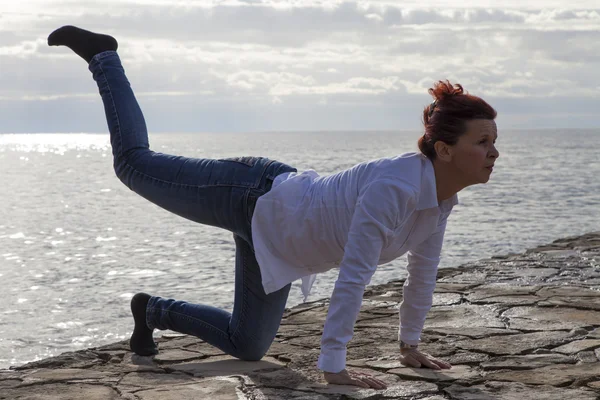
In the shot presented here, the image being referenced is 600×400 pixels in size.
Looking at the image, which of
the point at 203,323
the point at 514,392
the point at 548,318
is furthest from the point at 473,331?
the point at 203,323

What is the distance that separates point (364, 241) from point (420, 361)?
101 centimetres

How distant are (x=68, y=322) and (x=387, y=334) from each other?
460 centimetres

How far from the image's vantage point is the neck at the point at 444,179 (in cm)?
365

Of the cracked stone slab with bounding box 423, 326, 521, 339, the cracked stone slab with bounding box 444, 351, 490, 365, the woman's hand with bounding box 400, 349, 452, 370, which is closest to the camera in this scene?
the woman's hand with bounding box 400, 349, 452, 370

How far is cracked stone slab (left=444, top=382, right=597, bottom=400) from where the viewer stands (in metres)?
3.67

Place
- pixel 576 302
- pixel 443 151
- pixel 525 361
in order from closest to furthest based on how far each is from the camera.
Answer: pixel 443 151
pixel 525 361
pixel 576 302

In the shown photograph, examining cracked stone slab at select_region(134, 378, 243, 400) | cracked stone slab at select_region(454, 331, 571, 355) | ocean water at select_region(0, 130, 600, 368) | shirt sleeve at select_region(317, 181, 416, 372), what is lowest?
ocean water at select_region(0, 130, 600, 368)

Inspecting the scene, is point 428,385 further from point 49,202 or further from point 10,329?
point 49,202

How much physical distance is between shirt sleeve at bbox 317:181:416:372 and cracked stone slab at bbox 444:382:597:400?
0.60 metres

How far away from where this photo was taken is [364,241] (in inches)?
139

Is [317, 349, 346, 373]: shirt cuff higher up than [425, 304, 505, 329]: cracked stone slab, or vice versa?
[317, 349, 346, 373]: shirt cuff

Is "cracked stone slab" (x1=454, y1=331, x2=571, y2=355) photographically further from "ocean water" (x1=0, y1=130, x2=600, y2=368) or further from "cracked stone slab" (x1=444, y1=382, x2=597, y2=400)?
"ocean water" (x1=0, y1=130, x2=600, y2=368)

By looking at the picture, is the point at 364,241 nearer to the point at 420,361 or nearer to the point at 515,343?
the point at 420,361

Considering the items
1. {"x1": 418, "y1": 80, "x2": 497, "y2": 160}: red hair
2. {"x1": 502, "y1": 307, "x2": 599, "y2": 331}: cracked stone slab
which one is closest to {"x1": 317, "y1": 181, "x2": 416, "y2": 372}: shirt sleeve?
{"x1": 418, "y1": 80, "x2": 497, "y2": 160}: red hair
